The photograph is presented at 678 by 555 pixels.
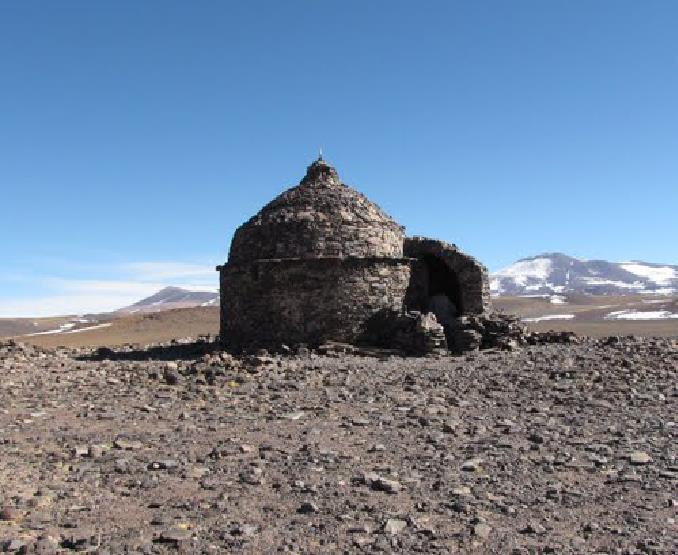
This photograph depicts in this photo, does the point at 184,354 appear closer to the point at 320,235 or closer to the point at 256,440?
the point at 320,235

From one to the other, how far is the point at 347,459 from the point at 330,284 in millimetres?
11676

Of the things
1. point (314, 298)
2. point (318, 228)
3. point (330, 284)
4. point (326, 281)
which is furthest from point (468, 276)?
point (314, 298)

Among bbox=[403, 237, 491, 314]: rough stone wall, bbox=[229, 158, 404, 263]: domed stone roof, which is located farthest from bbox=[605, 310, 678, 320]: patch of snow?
bbox=[229, 158, 404, 263]: domed stone roof

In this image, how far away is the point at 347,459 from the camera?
314 inches

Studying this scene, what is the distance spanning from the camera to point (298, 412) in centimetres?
1076

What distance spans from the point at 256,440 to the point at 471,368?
→ 6.97 meters

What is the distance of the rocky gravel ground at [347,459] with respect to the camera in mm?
5633

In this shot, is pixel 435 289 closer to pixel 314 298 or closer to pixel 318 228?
pixel 318 228

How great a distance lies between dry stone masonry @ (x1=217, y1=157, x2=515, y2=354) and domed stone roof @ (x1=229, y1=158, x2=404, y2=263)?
31mm

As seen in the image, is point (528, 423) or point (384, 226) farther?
point (384, 226)

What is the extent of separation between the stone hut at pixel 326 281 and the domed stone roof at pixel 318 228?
0.03m

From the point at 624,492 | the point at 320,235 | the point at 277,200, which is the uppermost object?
the point at 277,200

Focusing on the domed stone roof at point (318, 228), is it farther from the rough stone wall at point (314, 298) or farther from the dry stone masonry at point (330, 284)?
A: the rough stone wall at point (314, 298)

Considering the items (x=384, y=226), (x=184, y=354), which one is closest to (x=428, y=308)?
(x=384, y=226)
